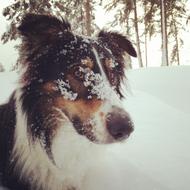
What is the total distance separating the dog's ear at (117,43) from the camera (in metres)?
3.77

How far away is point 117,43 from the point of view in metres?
3.85

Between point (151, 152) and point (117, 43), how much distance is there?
4.18 feet

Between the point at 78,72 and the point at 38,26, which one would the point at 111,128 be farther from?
the point at 38,26

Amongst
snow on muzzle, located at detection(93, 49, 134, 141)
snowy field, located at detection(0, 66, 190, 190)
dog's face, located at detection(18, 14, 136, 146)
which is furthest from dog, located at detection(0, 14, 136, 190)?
snowy field, located at detection(0, 66, 190, 190)

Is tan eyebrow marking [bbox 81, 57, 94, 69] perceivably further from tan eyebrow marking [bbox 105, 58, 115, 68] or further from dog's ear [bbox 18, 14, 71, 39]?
dog's ear [bbox 18, 14, 71, 39]

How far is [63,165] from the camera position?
3287mm

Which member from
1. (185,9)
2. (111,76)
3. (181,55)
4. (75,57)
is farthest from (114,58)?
(181,55)

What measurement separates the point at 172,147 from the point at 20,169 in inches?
72.7

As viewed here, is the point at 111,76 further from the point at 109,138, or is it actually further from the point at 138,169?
the point at 138,169

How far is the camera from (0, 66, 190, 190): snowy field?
11.1 ft

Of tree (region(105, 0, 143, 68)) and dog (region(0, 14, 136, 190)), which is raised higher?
dog (region(0, 14, 136, 190))

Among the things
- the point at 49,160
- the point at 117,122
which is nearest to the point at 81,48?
the point at 117,122

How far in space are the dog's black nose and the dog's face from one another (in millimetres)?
142

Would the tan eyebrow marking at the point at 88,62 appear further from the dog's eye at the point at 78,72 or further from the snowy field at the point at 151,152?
the snowy field at the point at 151,152
